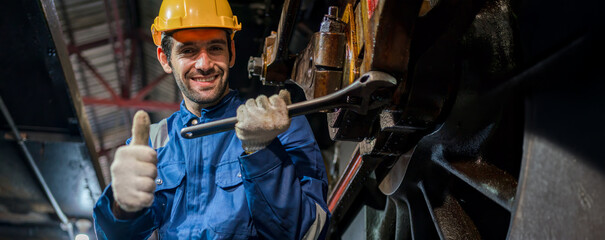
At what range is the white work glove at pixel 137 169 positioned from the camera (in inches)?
52.2

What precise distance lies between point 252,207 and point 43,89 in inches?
70.7

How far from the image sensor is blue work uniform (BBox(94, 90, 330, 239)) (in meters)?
1.57

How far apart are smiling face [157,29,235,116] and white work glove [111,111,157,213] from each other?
552 mm

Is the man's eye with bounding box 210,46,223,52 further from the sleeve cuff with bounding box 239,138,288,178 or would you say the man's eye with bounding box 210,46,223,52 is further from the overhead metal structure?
the overhead metal structure

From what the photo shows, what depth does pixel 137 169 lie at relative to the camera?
1323 millimetres

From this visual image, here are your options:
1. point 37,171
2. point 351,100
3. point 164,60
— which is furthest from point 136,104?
point 351,100

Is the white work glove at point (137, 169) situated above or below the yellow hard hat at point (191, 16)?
below

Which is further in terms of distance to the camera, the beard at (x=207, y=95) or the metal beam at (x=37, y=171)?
the metal beam at (x=37, y=171)

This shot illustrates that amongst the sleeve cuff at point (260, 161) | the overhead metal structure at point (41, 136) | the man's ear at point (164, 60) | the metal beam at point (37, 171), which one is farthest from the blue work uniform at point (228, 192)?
the metal beam at point (37, 171)

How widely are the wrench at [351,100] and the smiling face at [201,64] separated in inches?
23.0

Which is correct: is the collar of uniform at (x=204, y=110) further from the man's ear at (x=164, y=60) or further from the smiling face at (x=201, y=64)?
the man's ear at (x=164, y=60)

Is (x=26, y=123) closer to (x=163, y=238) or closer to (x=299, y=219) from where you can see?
(x=163, y=238)

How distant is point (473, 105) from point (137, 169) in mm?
930

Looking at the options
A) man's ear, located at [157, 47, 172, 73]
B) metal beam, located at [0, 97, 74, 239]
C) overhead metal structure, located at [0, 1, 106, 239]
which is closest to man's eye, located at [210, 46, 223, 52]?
man's ear, located at [157, 47, 172, 73]
